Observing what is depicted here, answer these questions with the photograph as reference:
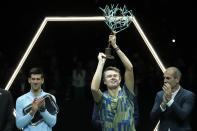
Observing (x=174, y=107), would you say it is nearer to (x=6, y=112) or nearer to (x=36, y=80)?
(x=36, y=80)

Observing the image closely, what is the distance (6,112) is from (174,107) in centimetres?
Result: 171

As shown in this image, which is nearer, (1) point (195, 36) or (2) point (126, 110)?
(2) point (126, 110)

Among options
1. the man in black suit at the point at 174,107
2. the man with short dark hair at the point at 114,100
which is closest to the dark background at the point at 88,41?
the man in black suit at the point at 174,107

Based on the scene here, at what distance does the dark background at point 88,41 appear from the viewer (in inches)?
424

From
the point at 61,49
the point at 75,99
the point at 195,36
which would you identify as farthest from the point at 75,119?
the point at 195,36

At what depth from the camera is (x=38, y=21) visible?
11.1m

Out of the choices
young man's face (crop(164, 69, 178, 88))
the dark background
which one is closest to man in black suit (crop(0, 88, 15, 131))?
young man's face (crop(164, 69, 178, 88))

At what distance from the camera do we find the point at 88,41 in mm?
11375

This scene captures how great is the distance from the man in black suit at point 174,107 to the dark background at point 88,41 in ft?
20.3

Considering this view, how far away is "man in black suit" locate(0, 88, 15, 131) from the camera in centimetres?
405

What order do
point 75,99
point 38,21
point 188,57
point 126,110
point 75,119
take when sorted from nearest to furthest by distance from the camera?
1. point 126,110
2. point 75,119
3. point 75,99
4. point 38,21
5. point 188,57

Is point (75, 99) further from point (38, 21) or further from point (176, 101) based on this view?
point (176, 101)

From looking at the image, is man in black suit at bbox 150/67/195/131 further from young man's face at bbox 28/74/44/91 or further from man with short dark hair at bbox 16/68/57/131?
young man's face at bbox 28/74/44/91

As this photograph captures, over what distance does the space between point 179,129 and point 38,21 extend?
7675mm
